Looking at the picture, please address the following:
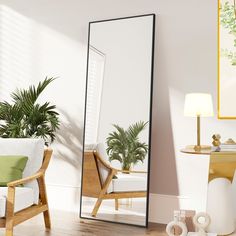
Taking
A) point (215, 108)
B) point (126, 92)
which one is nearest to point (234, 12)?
point (215, 108)

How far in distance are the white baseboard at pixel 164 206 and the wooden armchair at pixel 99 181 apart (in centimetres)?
19

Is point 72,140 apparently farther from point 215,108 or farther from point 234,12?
point 234,12

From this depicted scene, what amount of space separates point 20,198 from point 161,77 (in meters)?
1.80

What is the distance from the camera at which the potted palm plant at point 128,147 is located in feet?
13.8

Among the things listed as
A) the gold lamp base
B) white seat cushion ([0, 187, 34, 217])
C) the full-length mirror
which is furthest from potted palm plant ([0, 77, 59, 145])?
the gold lamp base

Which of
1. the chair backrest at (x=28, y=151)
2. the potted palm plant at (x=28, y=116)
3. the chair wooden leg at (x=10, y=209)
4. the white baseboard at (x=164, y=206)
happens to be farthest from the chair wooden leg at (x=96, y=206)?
the chair wooden leg at (x=10, y=209)

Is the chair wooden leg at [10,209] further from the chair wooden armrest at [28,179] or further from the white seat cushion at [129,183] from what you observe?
the white seat cushion at [129,183]

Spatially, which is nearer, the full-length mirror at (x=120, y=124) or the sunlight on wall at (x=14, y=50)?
the full-length mirror at (x=120, y=124)

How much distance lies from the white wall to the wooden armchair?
24cm

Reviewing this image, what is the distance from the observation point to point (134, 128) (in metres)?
4.23

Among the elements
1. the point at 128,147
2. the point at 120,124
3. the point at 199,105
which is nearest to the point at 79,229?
the point at 128,147

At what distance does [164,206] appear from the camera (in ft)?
13.9

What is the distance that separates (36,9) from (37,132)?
1491mm

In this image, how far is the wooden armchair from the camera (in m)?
4.23
